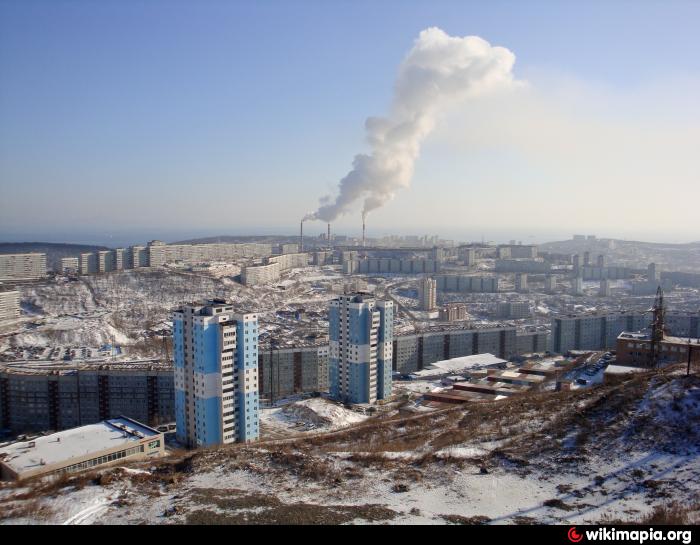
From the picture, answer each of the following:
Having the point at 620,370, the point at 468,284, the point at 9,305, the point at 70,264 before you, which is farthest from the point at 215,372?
the point at 70,264

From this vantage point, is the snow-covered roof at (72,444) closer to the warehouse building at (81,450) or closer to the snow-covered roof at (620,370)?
the warehouse building at (81,450)

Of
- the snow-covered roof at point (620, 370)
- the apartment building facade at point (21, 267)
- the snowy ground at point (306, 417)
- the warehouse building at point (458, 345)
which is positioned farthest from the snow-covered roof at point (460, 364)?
the apartment building facade at point (21, 267)

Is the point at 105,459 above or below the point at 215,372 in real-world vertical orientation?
below

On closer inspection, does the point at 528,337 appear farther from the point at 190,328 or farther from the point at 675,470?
the point at 675,470

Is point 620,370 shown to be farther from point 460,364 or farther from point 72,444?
point 72,444

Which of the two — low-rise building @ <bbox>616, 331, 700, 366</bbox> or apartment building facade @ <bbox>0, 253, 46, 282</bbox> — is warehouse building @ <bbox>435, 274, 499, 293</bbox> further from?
apartment building facade @ <bbox>0, 253, 46, 282</bbox>

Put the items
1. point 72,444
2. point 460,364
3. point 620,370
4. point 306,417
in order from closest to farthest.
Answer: point 72,444, point 620,370, point 306,417, point 460,364
